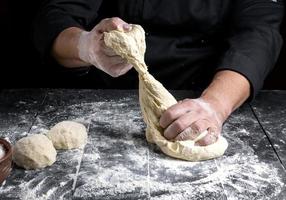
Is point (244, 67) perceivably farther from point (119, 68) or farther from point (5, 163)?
point (5, 163)

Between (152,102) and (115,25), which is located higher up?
(115,25)

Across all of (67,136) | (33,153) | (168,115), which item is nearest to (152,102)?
(168,115)

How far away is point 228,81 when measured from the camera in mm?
1717

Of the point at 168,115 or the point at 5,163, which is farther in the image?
the point at 168,115

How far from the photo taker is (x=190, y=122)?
1.45 meters

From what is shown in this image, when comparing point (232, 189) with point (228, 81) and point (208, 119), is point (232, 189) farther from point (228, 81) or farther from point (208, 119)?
point (228, 81)

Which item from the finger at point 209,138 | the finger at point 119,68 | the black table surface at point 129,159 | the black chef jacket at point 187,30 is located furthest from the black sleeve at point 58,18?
the finger at point 209,138

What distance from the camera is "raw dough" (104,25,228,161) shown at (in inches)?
55.4

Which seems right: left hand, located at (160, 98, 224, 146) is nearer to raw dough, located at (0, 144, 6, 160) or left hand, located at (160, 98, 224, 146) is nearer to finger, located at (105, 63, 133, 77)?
finger, located at (105, 63, 133, 77)

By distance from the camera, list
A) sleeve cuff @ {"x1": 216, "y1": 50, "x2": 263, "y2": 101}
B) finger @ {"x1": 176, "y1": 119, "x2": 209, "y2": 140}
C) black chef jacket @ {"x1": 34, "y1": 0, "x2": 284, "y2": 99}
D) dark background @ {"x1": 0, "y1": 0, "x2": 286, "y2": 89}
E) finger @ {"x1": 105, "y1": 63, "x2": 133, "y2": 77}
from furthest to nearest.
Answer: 1. dark background @ {"x1": 0, "y1": 0, "x2": 286, "y2": 89}
2. black chef jacket @ {"x1": 34, "y1": 0, "x2": 284, "y2": 99}
3. sleeve cuff @ {"x1": 216, "y1": 50, "x2": 263, "y2": 101}
4. finger @ {"x1": 105, "y1": 63, "x2": 133, "y2": 77}
5. finger @ {"x1": 176, "y1": 119, "x2": 209, "y2": 140}

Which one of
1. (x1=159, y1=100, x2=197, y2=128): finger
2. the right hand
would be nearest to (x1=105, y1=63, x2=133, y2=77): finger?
the right hand

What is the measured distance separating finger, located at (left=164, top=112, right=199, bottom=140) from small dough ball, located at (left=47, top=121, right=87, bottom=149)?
26cm

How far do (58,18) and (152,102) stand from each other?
23.5 inches

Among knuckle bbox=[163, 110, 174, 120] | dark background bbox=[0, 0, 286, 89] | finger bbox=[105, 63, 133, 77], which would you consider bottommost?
dark background bbox=[0, 0, 286, 89]
